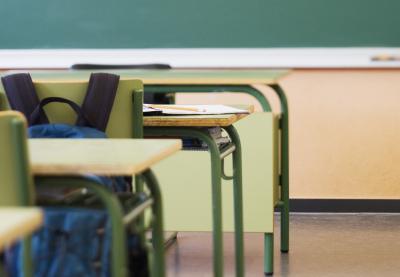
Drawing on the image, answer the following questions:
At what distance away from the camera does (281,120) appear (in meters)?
4.54

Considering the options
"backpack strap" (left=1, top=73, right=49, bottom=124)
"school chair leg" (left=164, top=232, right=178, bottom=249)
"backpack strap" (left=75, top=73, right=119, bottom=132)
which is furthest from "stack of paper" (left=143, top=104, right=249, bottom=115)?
"school chair leg" (left=164, top=232, right=178, bottom=249)

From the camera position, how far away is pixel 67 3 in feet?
18.6

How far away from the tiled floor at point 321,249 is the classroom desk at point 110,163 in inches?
74.6

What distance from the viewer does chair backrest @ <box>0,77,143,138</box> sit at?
2.88 meters

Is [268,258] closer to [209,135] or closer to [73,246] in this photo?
[209,135]

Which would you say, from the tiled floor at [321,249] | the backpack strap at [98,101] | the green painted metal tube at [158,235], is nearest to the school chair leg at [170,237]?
the tiled floor at [321,249]

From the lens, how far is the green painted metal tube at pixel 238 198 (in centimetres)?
364

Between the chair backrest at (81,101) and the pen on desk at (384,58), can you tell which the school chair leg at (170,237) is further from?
the chair backrest at (81,101)

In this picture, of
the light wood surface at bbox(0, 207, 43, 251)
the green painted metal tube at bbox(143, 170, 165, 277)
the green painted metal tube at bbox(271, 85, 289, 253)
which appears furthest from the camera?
the green painted metal tube at bbox(271, 85, 289, 253)

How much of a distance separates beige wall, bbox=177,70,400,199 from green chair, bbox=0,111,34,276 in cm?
371

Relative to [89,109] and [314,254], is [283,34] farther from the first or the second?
[89,109]

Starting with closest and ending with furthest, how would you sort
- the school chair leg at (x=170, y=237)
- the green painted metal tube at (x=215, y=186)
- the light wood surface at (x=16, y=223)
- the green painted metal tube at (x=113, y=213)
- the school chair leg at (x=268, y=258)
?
the light wood surface at (x=16, y=223)
the green painted metal tube at (x=113, y=213)
the green painted metal tube at (x=215, y=186)
the school chair leg at (x=268, y=258)
the school chair leg at (x=170, y=237)

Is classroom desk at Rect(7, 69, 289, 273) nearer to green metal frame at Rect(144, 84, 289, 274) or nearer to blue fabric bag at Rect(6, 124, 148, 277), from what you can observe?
green metal frame at Rect(144, 84, 289, 274)

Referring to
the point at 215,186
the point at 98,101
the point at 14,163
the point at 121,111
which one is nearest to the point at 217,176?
the point at 215,186
